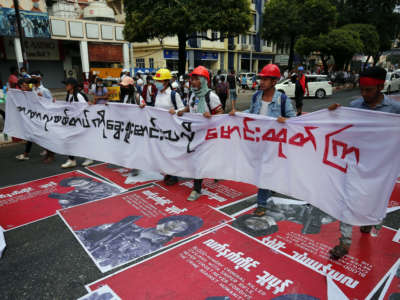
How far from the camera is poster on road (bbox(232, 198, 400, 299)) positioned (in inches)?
108

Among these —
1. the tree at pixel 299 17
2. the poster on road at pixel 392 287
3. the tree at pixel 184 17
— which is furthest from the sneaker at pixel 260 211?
the tree at pixel 299 17

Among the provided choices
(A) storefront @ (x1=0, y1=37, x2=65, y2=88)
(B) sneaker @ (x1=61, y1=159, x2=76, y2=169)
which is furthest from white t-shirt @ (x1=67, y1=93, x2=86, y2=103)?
(A) storefront @ (x1=0, y1=37, x2=65, y2=88)

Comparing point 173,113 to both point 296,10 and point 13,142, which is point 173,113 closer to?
point 13,142

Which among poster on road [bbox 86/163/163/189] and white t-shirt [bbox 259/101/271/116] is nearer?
white t-shirt [bbox 259/101/271/116]

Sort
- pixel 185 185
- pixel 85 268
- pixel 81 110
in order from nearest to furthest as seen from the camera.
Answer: pixel 85 268 → pixel 185 185 → pixel 81 110

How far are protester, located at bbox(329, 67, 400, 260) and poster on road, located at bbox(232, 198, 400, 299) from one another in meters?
0.15

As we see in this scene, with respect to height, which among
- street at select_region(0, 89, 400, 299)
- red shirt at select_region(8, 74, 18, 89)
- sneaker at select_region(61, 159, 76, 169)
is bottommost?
street at select_region(0, 89, 400, 299)

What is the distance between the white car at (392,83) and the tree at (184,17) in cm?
1409

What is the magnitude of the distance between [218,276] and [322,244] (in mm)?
1306

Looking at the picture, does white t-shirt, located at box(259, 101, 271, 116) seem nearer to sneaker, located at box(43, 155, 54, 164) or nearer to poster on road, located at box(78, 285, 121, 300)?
poster on road, located at box(78, 285, 121, 300)

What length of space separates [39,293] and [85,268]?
44cm

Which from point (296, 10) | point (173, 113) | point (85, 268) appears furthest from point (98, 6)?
point (85, 268)

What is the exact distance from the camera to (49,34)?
23.0 metres

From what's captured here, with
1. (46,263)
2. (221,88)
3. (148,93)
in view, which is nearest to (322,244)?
(46,263)
